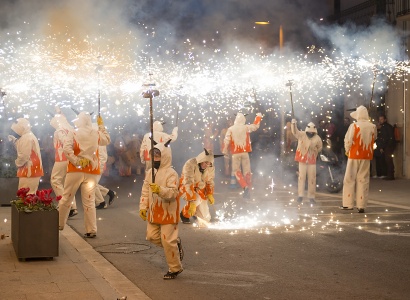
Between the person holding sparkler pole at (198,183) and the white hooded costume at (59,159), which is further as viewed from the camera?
the white hooded costume at (59,159)

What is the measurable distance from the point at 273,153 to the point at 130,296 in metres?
18.1

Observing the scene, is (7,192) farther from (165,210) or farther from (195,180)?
(165,210)

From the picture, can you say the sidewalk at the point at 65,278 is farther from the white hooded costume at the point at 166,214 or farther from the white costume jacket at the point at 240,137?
the white costume jacket at the point at 240,137

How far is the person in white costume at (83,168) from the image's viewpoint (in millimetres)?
12031

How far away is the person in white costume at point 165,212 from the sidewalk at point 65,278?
55 centimetres

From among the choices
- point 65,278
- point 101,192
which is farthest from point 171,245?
point 101,192

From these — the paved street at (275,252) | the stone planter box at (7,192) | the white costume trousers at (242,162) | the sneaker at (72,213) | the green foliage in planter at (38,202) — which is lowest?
the paved street at (275,252)

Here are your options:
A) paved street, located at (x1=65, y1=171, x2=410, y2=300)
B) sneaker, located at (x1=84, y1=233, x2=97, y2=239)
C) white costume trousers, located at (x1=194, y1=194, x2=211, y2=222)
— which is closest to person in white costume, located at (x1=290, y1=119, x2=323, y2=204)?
paved street, located at (x1=65, y1=171, x2=410, y2=300)

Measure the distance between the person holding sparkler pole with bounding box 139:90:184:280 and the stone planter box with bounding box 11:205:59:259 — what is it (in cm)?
128

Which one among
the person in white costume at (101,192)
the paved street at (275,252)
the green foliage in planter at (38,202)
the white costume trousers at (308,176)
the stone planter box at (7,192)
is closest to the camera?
the paved street at (275,252)

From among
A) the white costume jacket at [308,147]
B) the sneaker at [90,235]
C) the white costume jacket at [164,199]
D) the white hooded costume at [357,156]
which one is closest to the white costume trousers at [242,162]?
the white costume jacket at [308,147]

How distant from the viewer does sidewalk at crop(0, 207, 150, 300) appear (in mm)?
7762

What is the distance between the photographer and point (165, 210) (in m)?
8.95

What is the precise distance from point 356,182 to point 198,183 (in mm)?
3922
